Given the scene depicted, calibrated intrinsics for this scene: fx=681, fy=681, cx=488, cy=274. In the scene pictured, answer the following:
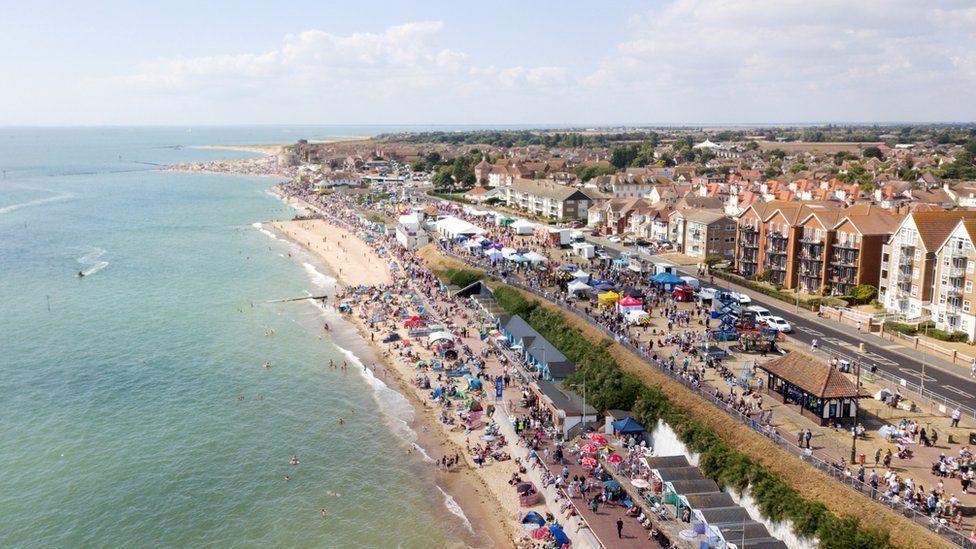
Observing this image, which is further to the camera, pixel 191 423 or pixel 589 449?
pixel 191 423

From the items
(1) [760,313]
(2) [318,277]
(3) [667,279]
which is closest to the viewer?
(1) [760,313]

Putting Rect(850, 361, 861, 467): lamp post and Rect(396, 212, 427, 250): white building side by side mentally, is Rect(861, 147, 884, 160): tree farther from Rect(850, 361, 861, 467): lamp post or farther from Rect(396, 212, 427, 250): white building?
Rect(850, 361, 861, 467): lamp post

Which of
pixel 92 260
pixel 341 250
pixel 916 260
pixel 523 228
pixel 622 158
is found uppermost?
pixel 622 158

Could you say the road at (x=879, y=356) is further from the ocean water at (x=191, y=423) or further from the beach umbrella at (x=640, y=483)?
the ocean water at (x=191, y=423)

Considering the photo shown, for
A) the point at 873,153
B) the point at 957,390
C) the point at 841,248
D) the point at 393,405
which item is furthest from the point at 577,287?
the point at 873,153

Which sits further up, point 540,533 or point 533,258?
point 533,258

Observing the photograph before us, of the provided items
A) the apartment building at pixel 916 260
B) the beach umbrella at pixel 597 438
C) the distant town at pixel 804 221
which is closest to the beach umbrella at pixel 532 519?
the beach umbrella at pixel 597 438

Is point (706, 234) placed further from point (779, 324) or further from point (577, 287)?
point (779, 324)
